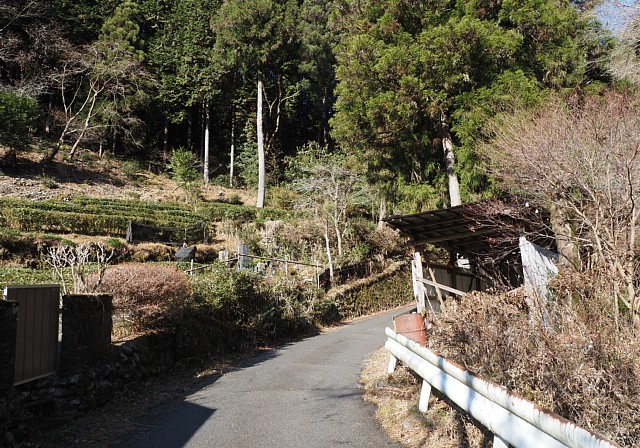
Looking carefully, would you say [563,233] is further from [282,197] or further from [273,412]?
[282,197]

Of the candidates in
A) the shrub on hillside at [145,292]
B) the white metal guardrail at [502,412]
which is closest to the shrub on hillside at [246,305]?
the shrub on hillside at [145,292]

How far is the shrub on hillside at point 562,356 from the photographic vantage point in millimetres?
3285

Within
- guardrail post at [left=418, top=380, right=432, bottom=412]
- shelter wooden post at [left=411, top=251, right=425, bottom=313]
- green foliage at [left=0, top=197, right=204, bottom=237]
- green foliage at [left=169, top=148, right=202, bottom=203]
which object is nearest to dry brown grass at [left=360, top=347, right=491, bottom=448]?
guardrail post at [left=418, top=380, right=432, bottom=412]

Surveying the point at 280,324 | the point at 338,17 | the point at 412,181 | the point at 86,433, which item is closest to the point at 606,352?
the point at 86,433

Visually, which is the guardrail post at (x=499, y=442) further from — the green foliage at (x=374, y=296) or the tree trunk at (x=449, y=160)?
the green foliage at (x=374, y=296)

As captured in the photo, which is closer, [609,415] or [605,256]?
[609,415]

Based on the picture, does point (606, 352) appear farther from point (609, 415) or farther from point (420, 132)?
point (420, 132)

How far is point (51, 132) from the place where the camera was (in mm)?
35344

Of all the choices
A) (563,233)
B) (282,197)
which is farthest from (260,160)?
(563,233)

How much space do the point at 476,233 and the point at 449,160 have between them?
4.60m

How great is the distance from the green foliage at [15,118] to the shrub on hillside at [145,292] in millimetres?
21736

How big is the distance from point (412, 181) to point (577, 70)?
18.3ft

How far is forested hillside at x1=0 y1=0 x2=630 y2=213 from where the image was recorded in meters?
12.8

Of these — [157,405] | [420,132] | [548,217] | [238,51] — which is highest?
[238,51]
